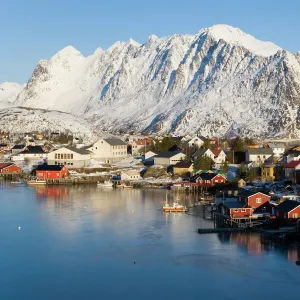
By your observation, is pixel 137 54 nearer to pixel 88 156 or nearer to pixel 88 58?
pixel 88 58

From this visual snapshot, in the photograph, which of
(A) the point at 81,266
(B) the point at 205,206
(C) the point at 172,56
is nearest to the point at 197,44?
(C) the point at 172,56

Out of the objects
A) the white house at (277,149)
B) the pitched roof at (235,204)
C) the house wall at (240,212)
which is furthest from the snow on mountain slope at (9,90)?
the house wall at (240,212)

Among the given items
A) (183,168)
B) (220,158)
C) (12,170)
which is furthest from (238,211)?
(12,170)

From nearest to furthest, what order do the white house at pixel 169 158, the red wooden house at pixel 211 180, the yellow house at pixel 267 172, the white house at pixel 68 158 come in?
the red wooden house at pixel 211 180, the yellow house at pixel 267 172, the white house at pixel 169 158, the white house at pixel 68 158

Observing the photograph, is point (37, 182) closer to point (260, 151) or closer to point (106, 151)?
point (106, 151)

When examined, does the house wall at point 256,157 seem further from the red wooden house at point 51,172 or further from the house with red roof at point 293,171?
the red wooden house at point 51,172

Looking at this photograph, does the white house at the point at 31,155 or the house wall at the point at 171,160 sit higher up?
the white house at the point at 31,155
